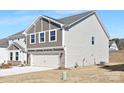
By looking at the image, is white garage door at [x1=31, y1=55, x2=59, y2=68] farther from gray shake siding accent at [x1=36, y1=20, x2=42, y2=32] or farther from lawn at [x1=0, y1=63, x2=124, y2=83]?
lawn at [x1=0, y1=63, x2=124, y2=83]

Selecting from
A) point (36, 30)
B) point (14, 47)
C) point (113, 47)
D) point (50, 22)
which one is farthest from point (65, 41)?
point (113, 47)

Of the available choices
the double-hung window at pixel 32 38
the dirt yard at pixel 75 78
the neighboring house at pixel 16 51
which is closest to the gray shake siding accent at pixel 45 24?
the double-hung window at pixel 32 38

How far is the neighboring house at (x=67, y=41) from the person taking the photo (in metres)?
29.2

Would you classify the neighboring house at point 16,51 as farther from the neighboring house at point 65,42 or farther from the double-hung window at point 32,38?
the double-hung window at point 32,38

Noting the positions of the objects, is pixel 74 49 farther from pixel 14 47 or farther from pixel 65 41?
pixel 14 47

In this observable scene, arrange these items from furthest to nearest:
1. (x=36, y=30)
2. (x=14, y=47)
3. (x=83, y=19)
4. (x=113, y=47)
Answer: (x=113, y=47)
(x=14, y=47)
(x=36, y=30)
(x=83, y=19)

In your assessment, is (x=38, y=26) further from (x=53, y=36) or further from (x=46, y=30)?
(x=53, y=36)

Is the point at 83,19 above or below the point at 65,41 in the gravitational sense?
above

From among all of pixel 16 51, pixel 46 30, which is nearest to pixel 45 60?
pixel 46 30

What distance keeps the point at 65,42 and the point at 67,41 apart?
0.32 metres

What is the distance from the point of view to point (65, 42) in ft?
94.7

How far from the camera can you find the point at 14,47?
3841 cm

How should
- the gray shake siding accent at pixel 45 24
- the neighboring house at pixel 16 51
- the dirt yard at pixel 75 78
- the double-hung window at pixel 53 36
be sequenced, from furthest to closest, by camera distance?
the neighboring house at pixel 16 51 → the gray shake siding accent at pixel 45 24 → the double-hung window at pixel 53 36 → the dirt yard at pixel 75 78

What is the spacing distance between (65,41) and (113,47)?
4668 cm
